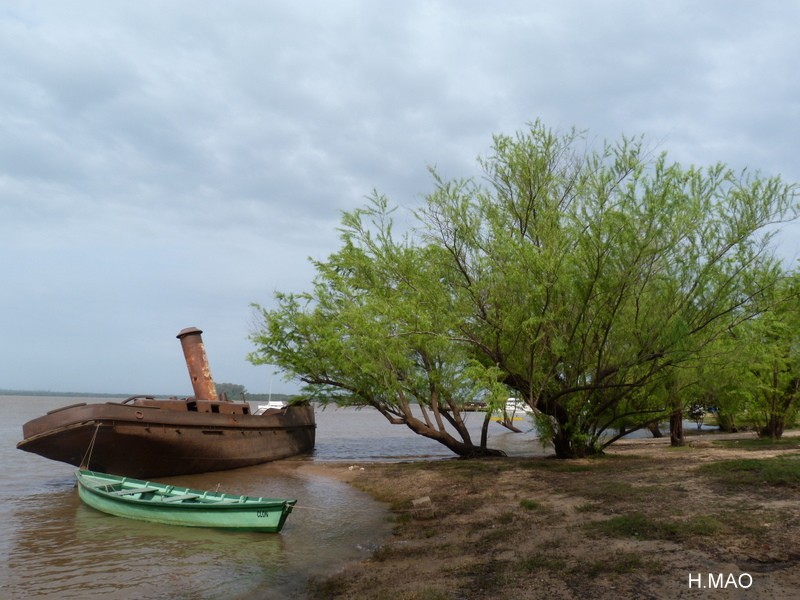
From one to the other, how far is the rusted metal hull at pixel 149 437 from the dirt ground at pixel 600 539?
8.02 m

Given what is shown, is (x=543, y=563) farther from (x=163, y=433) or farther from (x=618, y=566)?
(x=163, y=433)

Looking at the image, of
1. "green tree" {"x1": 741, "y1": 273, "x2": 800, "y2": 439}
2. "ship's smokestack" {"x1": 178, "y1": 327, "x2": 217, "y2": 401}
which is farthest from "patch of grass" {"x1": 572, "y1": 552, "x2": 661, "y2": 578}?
"ship's smokestack" {"x1": 178, "y1": 327, "x2": 217, "y2": 401}

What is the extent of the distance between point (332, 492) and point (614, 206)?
427 inches

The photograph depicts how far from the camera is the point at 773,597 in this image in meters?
5.38

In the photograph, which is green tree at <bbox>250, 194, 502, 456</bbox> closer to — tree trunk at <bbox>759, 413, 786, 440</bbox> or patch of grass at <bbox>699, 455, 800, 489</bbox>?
patch of grass at <bbox>699, 455, 800, 489</bbox>

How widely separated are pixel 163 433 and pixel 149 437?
44cm

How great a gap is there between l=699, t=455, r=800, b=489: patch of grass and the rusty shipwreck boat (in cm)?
1463

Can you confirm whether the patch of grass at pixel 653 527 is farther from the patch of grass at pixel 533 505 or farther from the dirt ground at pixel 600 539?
the patch of grass at pixel 533 505

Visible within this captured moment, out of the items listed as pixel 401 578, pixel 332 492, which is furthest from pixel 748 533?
pixel 332 492

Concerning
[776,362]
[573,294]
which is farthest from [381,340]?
[776,362]

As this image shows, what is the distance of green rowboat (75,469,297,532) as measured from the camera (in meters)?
11.0

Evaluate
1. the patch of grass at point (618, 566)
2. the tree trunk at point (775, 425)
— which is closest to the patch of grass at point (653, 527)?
the patch of grass at point (618, 566)

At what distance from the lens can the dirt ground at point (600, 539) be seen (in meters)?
6.23

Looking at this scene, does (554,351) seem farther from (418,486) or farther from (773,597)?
(773,597)
